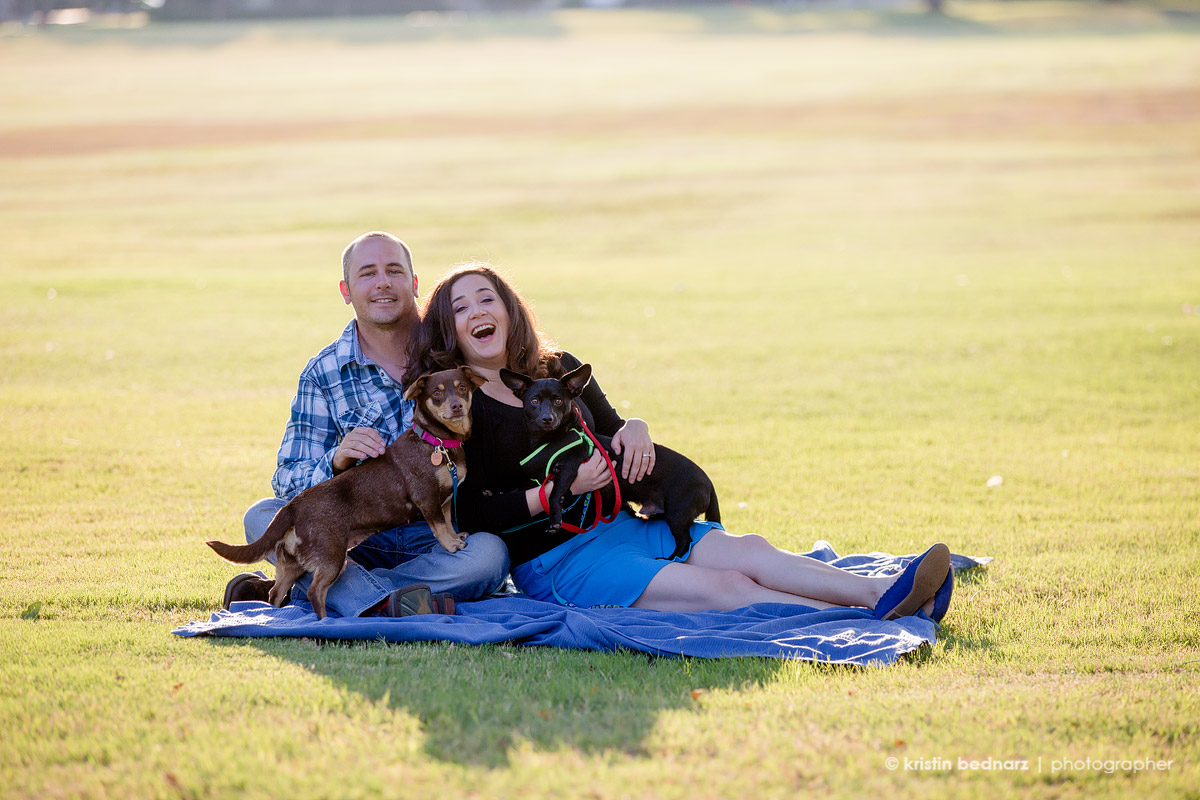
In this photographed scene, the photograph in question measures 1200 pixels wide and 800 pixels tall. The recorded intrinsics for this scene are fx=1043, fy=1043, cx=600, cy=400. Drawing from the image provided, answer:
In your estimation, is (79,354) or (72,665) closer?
(72,665)

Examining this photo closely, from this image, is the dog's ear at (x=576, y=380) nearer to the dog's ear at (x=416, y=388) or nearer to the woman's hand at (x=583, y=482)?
the woman's hand at (x=583, y=482)

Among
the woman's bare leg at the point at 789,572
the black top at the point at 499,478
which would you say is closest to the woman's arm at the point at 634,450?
the black top at the point at 499,478

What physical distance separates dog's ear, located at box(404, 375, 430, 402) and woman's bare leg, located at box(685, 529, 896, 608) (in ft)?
5.07

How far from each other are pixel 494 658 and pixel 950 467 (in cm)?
456

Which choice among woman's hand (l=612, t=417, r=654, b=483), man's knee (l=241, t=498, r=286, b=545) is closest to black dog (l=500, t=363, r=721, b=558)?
woman's hand (l=612, t=417, r=654, b=483)

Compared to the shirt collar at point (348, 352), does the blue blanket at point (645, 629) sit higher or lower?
lower

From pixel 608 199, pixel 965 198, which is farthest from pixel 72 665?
pixel 965 198

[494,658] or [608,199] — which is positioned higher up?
[608,199]

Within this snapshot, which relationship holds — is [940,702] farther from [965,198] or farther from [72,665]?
[965,198]

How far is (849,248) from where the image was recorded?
61.1ft

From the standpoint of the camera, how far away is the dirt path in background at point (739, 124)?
32.9 metres

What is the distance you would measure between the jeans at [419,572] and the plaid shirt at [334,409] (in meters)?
0.22

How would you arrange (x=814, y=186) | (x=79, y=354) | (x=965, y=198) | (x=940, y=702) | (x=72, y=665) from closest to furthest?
(x=940, y=702) → (x=72, y=665) → (x=79, y=354) → (x=965, y=198) → (x=814, y=186)

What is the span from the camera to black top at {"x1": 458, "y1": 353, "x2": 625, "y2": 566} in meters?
5.07
